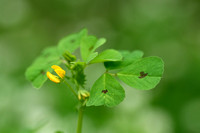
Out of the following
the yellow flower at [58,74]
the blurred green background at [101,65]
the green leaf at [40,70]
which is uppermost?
the blurred green background at [101,65]

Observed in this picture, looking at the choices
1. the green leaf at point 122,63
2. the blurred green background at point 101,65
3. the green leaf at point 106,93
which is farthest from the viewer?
the blurred green background at point 101,65

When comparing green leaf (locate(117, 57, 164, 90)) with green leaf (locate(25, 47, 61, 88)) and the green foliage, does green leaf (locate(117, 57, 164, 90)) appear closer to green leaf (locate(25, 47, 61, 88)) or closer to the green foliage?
the green foliage

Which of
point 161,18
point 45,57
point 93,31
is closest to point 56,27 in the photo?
point 93,31

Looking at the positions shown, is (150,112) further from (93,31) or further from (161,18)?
(93,31)

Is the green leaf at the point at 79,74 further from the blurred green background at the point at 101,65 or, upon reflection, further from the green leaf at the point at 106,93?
the blurred green background at the point at 101,65

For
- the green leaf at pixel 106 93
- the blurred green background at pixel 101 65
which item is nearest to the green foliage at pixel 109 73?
the green leaf at pixel 106 93

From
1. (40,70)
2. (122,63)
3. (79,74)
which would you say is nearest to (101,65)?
(40,70)

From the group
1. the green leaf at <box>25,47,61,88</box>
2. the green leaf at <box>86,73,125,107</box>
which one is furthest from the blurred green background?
the green leaf at <box>86,73,125,107</box>
